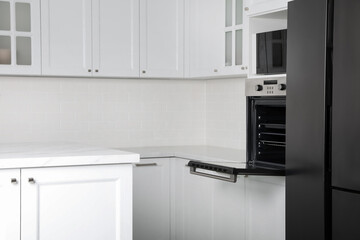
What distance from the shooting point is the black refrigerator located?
8.50 feet

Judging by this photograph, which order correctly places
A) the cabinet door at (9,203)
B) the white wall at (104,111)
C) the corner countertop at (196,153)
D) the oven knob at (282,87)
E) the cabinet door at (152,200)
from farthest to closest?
the white wall at (104,111)
the cabinet door at (152,200)
the corner countertop at (196,153)
the oven knob at (282,87)
the cabinet door at (9,203)

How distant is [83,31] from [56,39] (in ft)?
0.71

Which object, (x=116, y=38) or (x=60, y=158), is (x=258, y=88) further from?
(x=116, y=38)

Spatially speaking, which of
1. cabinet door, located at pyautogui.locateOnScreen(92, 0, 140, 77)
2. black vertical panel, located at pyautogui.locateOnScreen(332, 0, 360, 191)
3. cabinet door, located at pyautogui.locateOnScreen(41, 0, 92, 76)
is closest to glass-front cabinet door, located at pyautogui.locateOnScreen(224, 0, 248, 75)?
cabinet door, located at pyautogui.locateOnScreen(92, 0, 140, 77)

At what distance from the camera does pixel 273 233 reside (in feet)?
11.0

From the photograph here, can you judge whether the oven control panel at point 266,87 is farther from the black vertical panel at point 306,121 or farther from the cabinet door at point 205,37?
the cabinet door at point 205,37

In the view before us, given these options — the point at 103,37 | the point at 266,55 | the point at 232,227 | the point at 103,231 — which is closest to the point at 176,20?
the point at 103,37

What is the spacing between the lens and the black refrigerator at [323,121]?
259 cm

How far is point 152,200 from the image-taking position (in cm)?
444

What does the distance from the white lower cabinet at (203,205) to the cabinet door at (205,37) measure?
2.51 feet

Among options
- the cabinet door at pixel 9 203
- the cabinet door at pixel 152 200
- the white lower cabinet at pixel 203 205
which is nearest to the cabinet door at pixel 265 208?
the white lower cabinet at pixel 203 205

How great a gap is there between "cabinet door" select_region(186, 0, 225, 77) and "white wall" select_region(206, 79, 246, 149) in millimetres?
298

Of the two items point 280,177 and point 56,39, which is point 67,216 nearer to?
point 280,177

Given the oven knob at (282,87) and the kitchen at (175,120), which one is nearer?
the kitchen at (175,120)
